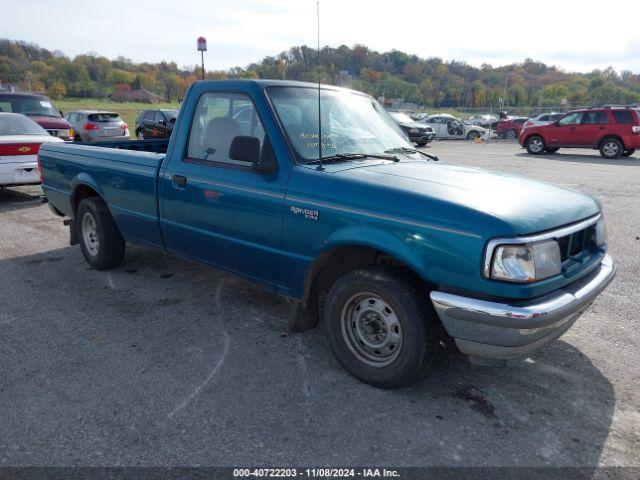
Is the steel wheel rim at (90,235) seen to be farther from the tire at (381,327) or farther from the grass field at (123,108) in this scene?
the grass field at (123,108)

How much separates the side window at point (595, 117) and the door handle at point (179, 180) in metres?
18.5

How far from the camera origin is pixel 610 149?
59.9ft

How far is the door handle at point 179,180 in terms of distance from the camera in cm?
411

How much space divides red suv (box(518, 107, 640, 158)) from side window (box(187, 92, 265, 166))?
59.6ft

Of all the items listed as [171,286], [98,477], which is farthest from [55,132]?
[98,477]

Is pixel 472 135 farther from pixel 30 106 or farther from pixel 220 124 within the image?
pixel 220 124

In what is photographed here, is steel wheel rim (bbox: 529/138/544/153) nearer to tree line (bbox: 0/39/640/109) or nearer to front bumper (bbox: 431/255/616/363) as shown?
front bumper (bbox: 431/255/616/363)

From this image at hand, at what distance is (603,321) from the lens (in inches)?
167

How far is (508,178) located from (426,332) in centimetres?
138

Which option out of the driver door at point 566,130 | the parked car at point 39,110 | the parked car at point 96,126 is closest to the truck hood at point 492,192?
the parked car at point 39,110

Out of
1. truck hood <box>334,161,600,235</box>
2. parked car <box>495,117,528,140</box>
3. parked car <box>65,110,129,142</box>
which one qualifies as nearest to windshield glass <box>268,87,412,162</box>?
truck hood <box>334,161,600,235</box>

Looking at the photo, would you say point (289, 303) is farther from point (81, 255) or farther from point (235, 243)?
point (81, 255)

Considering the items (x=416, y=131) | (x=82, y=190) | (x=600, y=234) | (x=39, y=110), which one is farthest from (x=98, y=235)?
(x=416, y=131)

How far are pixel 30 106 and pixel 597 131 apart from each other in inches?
731
